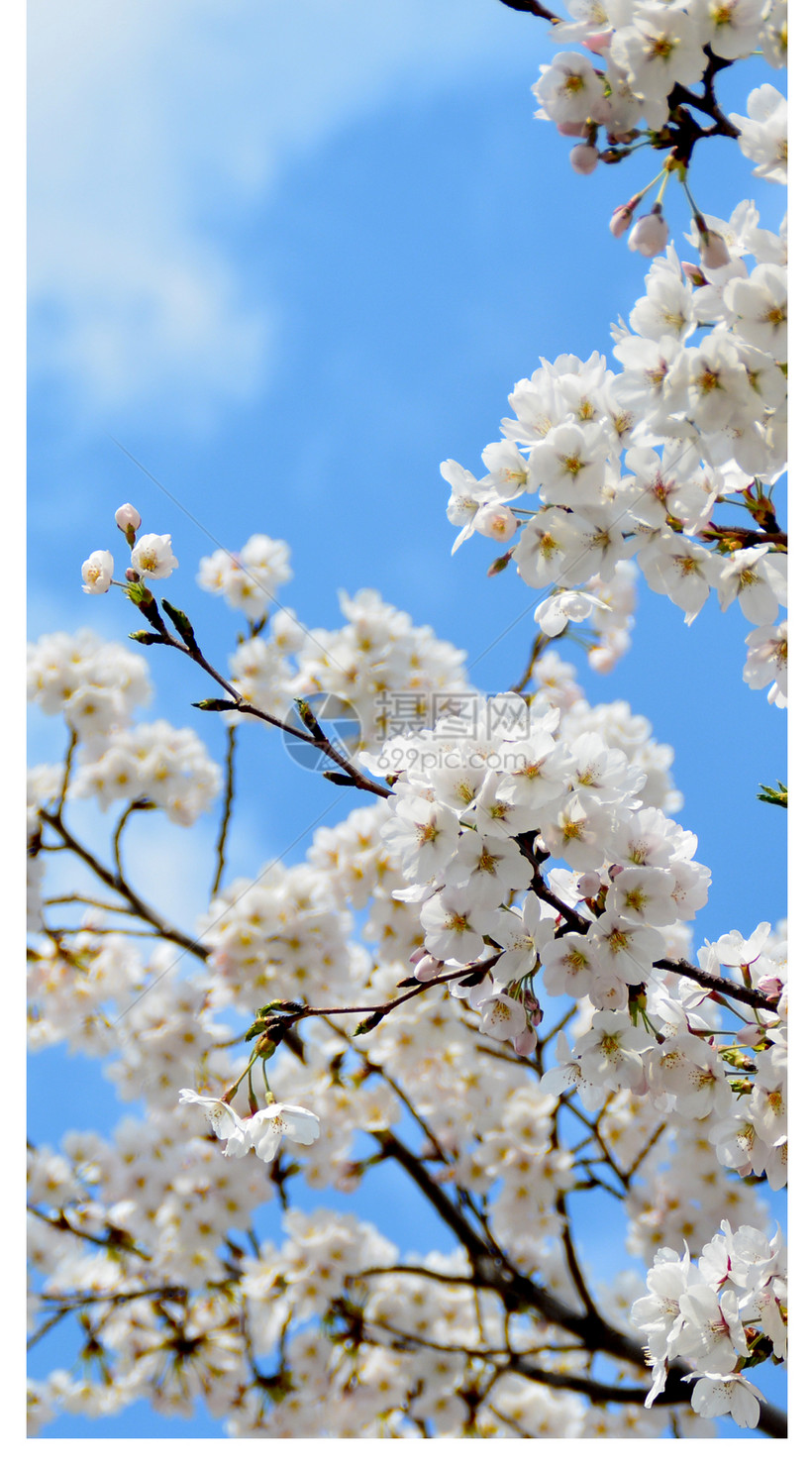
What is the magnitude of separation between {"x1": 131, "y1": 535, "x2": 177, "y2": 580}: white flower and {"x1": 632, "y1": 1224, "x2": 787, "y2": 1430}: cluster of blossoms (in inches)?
69.7

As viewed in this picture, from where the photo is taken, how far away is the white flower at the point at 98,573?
6.69 feet

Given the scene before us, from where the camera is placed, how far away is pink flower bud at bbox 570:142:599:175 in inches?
69.3

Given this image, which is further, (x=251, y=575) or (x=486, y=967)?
(x=251, y=575)

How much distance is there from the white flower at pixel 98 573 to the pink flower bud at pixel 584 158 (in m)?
1.22

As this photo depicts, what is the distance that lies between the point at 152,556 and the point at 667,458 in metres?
1.10

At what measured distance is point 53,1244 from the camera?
17.3 ft

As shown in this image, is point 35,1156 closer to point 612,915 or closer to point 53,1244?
point 53,1244

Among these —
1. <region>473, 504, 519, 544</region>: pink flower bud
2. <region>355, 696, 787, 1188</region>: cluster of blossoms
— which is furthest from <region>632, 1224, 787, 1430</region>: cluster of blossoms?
<region>473, 504, 519, 544</region>: pink flower bud

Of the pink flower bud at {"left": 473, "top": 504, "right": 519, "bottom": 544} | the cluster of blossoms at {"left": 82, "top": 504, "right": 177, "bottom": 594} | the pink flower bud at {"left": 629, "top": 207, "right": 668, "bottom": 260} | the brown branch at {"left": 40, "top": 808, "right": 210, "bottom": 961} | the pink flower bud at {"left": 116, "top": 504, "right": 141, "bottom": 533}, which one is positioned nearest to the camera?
the pink flower bud at {"left": 629, "top": 207, "right": 668, "bottom": 260}

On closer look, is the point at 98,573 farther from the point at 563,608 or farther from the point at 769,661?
the point at 769,661

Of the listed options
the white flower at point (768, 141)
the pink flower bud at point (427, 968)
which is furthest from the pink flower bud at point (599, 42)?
the pink flower bud at point (427, 968)

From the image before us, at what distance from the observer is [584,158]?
176 cm

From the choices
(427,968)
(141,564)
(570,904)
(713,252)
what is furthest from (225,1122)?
(713,252)

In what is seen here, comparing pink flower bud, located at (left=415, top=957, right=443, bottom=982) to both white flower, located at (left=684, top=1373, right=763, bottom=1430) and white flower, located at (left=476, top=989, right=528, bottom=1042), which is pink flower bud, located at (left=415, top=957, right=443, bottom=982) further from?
white flower, located at (left=684, top=1373, right=763, bottom=1430)
